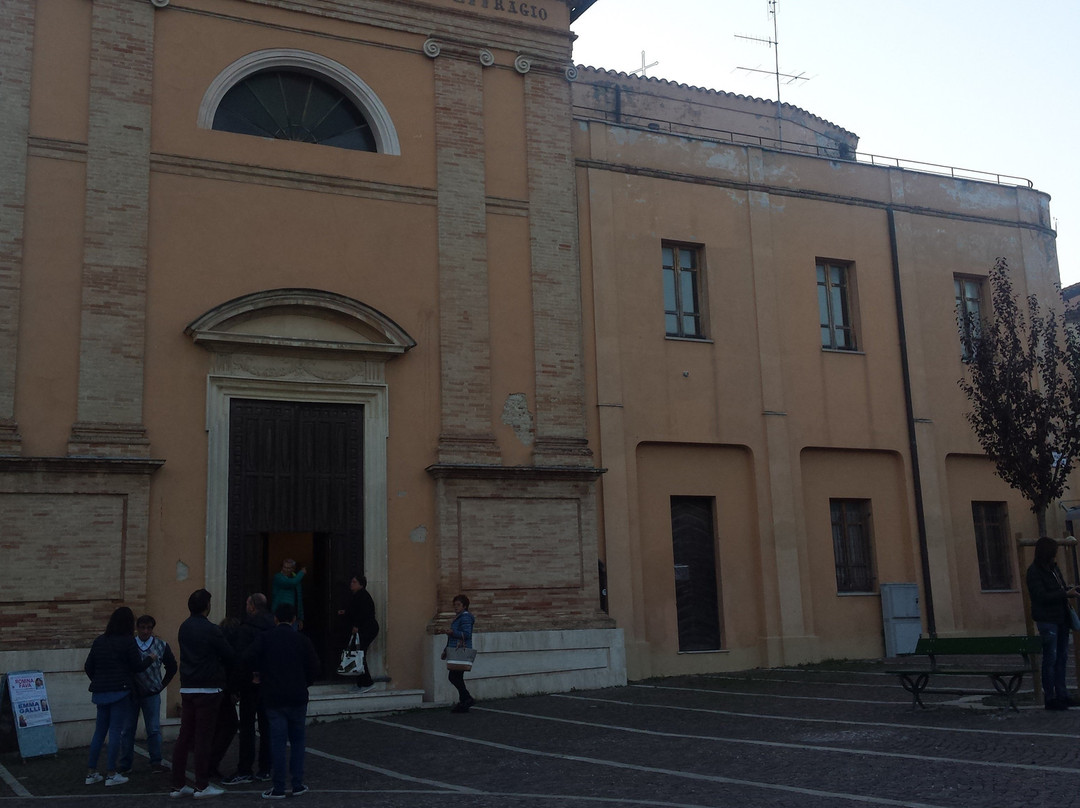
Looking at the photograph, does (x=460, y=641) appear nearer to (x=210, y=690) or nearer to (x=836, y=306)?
(x=210, y=690)

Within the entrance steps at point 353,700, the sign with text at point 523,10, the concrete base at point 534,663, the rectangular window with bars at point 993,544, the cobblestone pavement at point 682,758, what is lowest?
the cobblestone pavement at point 682,758

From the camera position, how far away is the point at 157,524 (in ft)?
43.4

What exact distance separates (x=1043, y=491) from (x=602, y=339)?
6.49 m

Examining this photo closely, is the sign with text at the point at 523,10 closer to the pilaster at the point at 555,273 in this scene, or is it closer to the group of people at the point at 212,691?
the pilaster at the point at 555,273

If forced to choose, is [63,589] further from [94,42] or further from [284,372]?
[94,42]

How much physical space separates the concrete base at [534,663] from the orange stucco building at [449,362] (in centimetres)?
4

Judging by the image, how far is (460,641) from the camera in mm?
13234

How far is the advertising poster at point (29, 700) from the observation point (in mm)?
10969

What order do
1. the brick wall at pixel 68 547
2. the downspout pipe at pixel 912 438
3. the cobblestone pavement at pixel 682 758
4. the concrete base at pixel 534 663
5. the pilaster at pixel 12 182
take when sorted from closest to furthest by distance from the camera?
the cobblestone pavement at pixel 682 758 < the brick wall at pixel 68 547 < the pilaster at pixel 12 182 < the concrete base at pixel 534 663 < the downspout pipe at pixel 912 438

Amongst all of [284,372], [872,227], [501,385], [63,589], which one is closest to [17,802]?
[63,589]

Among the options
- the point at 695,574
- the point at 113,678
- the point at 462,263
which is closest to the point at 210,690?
the point at 113,678

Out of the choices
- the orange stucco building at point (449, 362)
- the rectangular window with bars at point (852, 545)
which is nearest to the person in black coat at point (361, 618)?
the orange stucco building at point (449, 362)

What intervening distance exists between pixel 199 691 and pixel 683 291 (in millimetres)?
11181

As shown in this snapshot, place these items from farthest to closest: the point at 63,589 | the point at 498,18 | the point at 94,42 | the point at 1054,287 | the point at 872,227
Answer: the point at 1054,287, the point at 872,227, the point at 498,18, the point at 94,42, the point at 63,589
